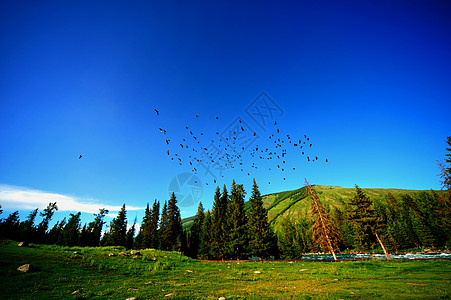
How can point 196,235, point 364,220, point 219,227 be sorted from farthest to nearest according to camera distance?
point 196,235 → point 219,227 → point 364,220

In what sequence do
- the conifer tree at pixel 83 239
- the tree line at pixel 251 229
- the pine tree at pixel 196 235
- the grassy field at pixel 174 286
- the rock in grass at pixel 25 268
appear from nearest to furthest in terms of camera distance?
the grassy field at pixel 174 286
the rock in grass at pixel 25 268
the tree line at pixel 251 229
the pine tree at pixel 196 235
the conifer tree at pixel 83 239

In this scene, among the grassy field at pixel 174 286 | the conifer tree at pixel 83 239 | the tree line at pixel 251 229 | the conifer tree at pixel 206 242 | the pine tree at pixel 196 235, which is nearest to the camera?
the grassy field at pixel 174 286

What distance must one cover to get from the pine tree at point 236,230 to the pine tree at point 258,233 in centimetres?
181

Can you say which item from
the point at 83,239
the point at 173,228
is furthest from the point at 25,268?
the point at 83,239

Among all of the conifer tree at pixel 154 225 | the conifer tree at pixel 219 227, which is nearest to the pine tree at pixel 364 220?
the conifer tree at pixel 219 227

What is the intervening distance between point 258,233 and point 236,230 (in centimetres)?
584

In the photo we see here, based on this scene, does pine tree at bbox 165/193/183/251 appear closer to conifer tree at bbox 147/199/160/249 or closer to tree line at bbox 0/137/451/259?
tree line at bbox 0/137/451/259

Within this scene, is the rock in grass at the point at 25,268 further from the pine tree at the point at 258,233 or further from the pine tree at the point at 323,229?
the pine tree at the point at 323,229

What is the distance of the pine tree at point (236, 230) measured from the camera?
138 feet

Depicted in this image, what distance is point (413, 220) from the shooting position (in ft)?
255

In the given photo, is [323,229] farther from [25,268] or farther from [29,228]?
[29,228]

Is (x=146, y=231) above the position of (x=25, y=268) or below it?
above

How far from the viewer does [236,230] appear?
43406 mm

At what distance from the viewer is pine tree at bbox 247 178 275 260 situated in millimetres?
39531
